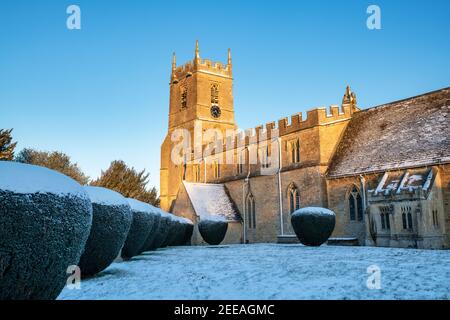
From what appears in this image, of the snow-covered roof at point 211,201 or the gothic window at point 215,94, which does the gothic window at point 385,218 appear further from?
the gothic window at point 215,94

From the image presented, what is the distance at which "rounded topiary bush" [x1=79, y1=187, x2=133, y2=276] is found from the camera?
892 centimetres

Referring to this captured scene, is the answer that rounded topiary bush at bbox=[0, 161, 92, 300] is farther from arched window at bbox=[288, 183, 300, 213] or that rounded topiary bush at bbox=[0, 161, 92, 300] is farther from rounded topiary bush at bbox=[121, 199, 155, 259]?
arched window at bbox=[288, 183, 300, 213]

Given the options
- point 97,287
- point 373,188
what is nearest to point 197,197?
point 373,188

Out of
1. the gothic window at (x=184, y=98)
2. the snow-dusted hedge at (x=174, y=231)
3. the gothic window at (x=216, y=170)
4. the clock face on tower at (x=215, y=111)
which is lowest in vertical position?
the snow-dusted hedge at (x=174, y=231)

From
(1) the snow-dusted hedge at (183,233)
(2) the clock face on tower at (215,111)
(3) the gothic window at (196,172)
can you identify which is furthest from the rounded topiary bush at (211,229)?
(2) the clock face on tower at (215,111)

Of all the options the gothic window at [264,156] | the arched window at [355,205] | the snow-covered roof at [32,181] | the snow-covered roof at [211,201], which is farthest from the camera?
the gothic window at [264,156]

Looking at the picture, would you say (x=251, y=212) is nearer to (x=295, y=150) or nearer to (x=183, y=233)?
(x=295, y=150)

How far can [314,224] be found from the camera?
1944 centimetres

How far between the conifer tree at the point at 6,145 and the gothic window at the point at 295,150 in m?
25.0

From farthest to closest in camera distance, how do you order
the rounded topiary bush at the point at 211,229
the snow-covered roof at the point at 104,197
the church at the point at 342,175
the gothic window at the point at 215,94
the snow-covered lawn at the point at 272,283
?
1. the gothic window at the point at 215,94
2. the rounded topiary bush at the point at 211,229
3. the church at the point at 342,175
4. the snow-covered roof at the point at 104,197
5. the snow-covered lawn at the point at 272,283

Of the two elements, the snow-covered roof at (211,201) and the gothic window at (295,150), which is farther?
the snow-covered roof at (211,201)

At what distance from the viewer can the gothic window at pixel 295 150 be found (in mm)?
27344

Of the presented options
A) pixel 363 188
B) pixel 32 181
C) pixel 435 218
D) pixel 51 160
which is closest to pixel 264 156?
pixel 363 188
